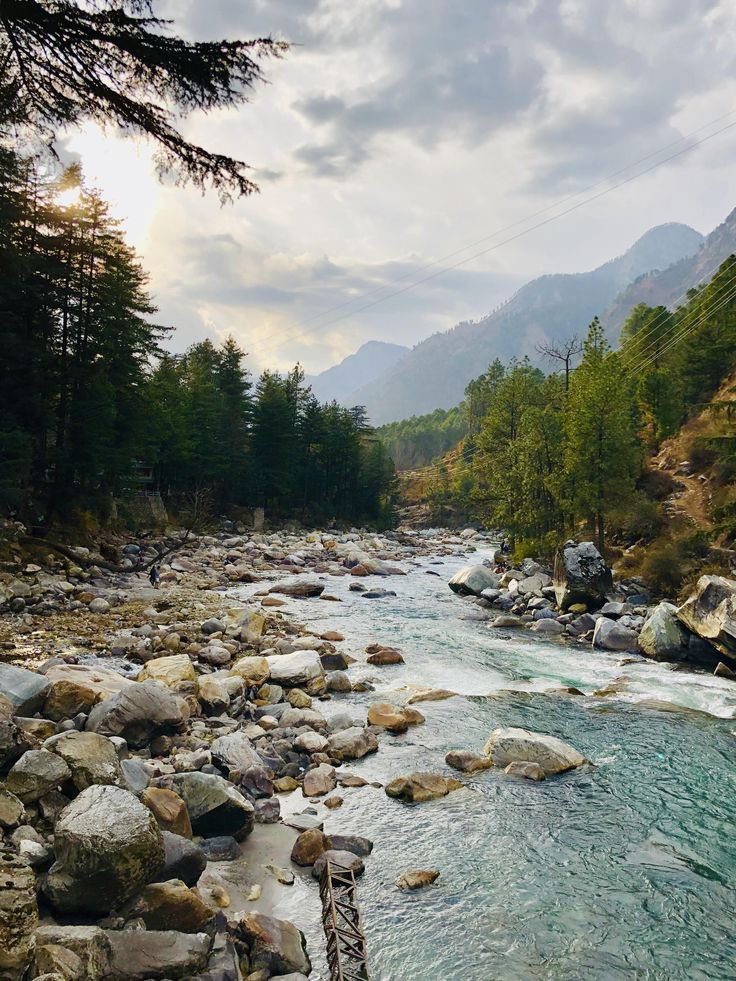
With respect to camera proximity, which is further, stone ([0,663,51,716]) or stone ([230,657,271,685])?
stone ([230,657,271,685])

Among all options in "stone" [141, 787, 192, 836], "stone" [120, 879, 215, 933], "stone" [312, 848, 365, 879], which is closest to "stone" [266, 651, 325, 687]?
"stone" [312, 848, 365, 879]

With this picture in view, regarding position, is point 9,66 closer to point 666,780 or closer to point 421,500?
point 666,780

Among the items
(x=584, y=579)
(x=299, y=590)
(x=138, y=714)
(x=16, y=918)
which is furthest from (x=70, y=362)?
(x=16, y=918)

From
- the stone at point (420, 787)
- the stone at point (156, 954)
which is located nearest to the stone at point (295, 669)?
the stone at point (420, 787)

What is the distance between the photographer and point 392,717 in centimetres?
1048

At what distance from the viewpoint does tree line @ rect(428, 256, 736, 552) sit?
25516 mm

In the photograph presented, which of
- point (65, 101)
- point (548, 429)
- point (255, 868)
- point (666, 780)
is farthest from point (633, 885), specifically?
point (548, 429)

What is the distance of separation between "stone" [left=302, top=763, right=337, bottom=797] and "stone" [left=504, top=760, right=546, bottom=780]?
8.94 feet

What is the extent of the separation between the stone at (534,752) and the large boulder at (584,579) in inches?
481

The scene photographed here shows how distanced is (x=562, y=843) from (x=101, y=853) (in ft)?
17.5

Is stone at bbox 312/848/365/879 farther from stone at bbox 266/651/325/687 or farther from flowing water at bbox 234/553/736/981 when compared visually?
stone at bbox 266/651/325/687

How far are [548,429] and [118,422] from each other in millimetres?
21104

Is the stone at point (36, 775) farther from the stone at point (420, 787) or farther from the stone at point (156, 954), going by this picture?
the stone at point (420, 787)

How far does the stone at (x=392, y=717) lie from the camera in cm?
1028
